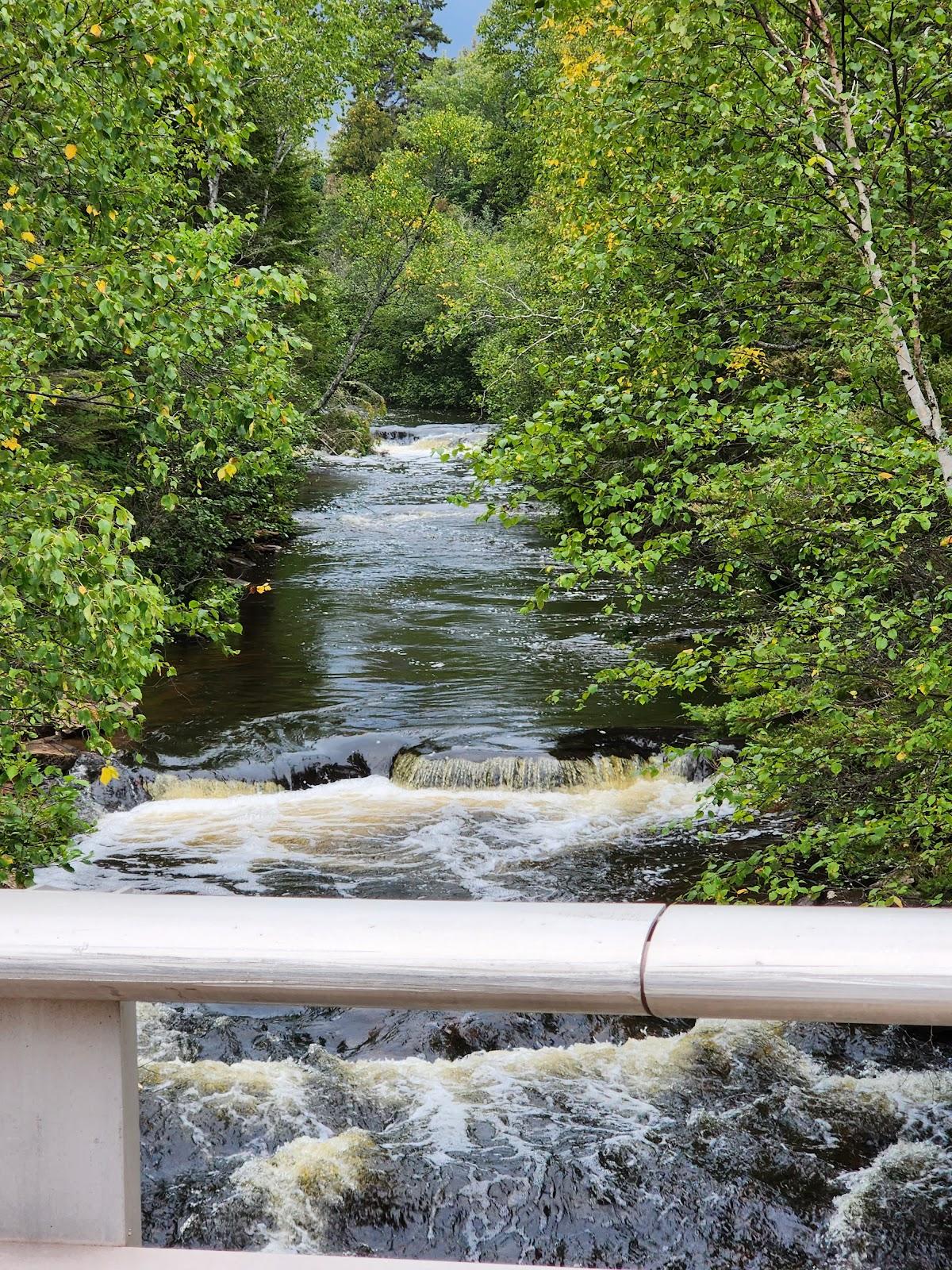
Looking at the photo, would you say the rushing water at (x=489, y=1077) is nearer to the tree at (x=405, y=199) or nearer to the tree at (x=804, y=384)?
the tree at (x=804, y=384)

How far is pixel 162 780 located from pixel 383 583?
25.7 ft

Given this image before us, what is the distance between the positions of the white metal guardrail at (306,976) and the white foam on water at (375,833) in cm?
732

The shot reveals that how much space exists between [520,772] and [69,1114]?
9.72 metres

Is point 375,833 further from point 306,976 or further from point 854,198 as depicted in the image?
point 306,976

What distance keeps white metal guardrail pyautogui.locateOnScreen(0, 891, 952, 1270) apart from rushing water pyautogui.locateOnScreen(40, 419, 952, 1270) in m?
4.03

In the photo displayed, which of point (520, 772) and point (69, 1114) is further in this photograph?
point (520, 772)

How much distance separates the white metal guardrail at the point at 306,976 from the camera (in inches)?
52.1

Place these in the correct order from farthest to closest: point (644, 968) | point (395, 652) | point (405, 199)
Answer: point (405, 199) → point (395, 652) → point (644, 968)

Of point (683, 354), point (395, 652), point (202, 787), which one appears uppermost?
point (683, 354)

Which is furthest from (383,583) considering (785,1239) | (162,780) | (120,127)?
(785,1239)

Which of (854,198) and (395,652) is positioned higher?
(854,198)

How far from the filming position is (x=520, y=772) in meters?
11.2

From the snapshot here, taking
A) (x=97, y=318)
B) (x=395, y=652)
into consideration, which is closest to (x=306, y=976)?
(x=97, y=318)

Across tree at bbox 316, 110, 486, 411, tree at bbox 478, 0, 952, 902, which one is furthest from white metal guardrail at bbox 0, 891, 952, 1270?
tree at bbox 316, 110, 486, 411
